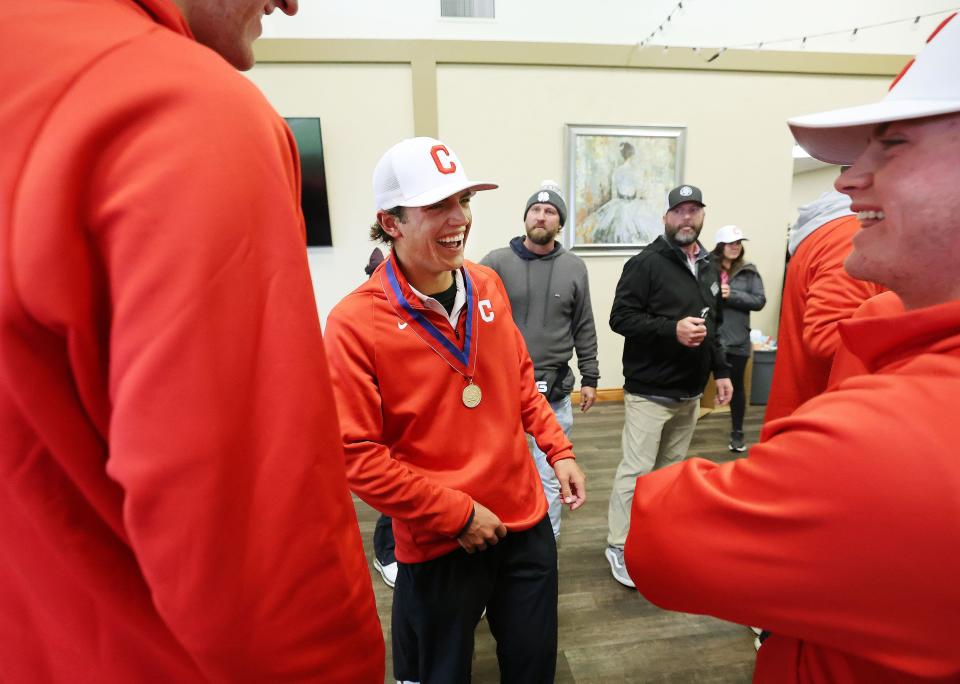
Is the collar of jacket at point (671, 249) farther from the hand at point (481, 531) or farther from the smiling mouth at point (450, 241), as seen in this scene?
the hand at point (481, 531)

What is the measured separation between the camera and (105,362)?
418 mm

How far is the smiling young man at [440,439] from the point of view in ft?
3.89

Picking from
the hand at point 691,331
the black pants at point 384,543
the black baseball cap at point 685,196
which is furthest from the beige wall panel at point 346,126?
the hand at point 691,331

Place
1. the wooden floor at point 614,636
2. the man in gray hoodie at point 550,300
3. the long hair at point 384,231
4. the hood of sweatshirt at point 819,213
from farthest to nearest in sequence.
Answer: the man in gray hoodie at point 550,300 < the wooden floor at point 614,636 < the hood of sweatshirt at point 819,213 < the long hair at point 384,231

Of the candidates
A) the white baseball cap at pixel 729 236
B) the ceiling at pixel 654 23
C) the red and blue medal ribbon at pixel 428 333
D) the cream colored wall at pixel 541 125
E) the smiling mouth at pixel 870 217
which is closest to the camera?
the smiling mouth at pixel 870 217

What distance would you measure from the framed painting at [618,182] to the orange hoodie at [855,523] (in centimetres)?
424

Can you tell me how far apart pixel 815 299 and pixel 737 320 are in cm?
258

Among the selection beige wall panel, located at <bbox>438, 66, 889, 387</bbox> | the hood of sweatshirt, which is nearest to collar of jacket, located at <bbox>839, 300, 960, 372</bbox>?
the hood of sweatshirt

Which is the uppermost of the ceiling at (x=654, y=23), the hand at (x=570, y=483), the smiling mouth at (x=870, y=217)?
the ceiling at (x=654, y=23)

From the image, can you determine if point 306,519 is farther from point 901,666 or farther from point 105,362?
point 901,666

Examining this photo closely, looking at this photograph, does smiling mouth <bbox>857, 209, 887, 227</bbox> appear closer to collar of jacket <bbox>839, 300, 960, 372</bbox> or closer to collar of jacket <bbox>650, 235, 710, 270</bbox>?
collar of jacket <bbox>839, 300, 960, 372</bbox>

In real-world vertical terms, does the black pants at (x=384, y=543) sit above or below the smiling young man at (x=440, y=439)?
below

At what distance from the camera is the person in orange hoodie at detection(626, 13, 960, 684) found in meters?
0.51

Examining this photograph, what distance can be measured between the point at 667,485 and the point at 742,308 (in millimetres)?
3688
